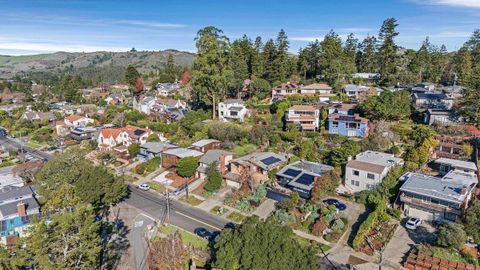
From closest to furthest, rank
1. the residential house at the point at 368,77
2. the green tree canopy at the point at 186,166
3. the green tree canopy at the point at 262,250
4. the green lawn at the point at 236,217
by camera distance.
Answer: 1. the green tree canopy at the point at 262,250
2. the green lawn at the point at 236,217
3. the green tree canopy at the point at 186,166
4. the residential house at the point at 368,77

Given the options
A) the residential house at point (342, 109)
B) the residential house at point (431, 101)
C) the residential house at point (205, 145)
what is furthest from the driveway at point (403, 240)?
the residential house at point (431, 101)

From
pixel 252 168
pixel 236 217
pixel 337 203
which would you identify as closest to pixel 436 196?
pixel 337 203

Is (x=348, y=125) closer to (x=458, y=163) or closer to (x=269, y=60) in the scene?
(x=458, y=163)

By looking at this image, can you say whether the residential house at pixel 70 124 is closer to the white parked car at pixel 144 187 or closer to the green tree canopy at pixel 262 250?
the white parked car at pixel 144 187

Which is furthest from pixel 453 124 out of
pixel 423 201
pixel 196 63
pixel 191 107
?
pixel 191 107

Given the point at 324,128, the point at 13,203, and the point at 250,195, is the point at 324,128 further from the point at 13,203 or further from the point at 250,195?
the point at 13,203

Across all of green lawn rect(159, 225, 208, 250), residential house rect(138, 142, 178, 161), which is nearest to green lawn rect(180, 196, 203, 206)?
green lawn rect(159, 225, 208, 250)
